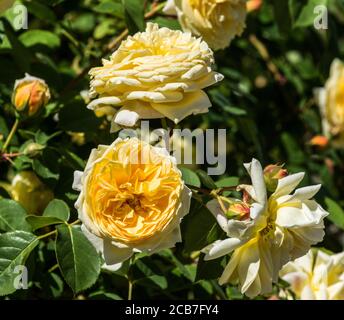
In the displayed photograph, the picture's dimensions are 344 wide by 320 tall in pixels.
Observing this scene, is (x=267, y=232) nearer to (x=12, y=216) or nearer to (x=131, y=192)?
(x=131, y=192)

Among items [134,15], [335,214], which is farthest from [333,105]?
[134,15]

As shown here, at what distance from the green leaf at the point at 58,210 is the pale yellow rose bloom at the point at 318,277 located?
42 centimetres

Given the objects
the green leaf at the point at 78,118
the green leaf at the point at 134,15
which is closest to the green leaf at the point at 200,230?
the green leaf at the point at 78,118

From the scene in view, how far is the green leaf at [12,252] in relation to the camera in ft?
3.98

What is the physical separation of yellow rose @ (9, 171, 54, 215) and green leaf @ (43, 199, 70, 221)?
145 millimetres

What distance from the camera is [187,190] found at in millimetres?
1112

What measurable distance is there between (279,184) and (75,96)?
549 mm

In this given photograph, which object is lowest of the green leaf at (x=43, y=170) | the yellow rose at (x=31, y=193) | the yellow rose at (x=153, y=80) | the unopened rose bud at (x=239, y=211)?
the yellow rose at (x=31, y=193)

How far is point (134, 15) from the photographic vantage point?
149 cm

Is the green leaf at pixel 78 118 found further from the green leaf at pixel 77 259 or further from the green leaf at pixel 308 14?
the green leaf at pixel 308 14

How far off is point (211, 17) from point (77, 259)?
54cm

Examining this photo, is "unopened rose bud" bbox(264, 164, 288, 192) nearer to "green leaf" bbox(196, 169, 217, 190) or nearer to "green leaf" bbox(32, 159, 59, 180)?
"green leaf" bbox(196, 169, 217, 190)

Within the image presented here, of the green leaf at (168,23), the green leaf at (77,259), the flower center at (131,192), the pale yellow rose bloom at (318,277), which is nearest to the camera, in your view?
the flower center at (131,192)
